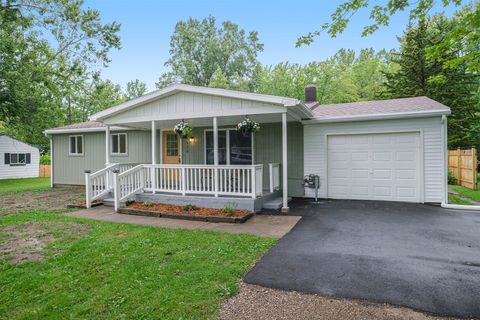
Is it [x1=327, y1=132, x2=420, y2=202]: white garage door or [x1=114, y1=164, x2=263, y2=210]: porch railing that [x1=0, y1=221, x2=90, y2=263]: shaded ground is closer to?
[x1=114, y1=164, x2=263, y2=210]: porch railing

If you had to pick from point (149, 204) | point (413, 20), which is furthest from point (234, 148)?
point (413, 20)

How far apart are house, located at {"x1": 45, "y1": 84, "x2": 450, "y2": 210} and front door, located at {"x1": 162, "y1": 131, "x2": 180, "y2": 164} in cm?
65

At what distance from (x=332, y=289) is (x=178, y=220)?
4178 mm

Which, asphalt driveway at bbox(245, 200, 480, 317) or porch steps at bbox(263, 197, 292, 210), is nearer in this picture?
asphalt driveway at bbox(245, 200, 480, 317)

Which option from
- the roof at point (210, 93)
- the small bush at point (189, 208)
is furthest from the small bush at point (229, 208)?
the roof at point (210, 93)

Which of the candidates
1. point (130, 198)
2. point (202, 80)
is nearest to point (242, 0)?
point (130, 198)

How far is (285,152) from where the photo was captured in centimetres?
690

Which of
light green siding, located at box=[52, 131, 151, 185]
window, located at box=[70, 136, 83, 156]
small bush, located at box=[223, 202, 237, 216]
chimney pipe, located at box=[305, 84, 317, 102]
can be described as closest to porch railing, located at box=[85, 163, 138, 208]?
light green siding, located at box=[52, 131, 151, 185]

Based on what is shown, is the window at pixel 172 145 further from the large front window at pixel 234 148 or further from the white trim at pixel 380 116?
the white trim at pixel 380 116

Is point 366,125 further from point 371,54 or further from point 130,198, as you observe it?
point 371,54

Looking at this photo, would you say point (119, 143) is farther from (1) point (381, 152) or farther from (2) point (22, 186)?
(1) point (381, 152)

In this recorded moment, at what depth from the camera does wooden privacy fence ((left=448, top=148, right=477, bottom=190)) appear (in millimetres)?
10648

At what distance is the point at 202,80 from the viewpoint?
31.7 m

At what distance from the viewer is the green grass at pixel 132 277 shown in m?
2.72
